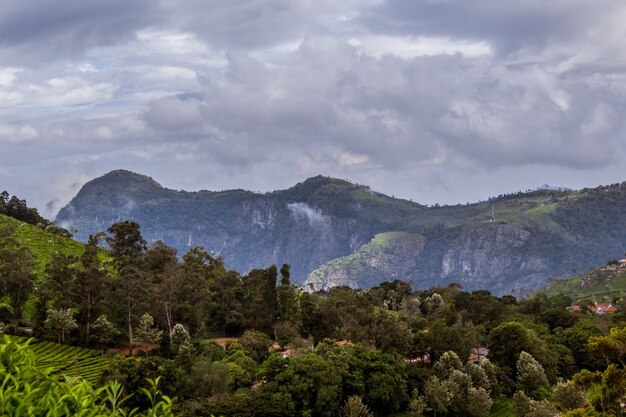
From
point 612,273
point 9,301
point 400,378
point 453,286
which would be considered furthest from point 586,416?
point 612,273

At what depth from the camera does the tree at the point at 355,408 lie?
4681 cm

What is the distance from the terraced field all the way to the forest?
144cm

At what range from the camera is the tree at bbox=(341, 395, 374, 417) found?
46812mm

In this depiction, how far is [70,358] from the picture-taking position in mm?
53031

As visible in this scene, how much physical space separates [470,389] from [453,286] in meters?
57.2

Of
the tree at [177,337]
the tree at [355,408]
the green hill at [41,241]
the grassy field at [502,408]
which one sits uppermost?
the green hill at [41,241]

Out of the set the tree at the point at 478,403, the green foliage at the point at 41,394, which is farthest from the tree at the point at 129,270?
the green foliage at the point at 41,394

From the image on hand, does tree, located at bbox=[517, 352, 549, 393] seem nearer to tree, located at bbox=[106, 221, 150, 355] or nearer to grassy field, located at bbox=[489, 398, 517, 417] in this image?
grassy field, located at bbox=[489, 398, 517, 417]

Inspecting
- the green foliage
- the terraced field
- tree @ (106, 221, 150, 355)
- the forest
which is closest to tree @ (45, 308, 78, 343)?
the forest

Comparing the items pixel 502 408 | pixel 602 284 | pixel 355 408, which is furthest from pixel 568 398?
pixel 602 284

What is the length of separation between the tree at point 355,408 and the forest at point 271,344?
11cm

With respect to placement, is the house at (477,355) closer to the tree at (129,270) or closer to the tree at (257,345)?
the tree at (257,345)

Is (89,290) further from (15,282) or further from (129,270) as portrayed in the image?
(15,282)

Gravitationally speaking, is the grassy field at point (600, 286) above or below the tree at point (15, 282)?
below
